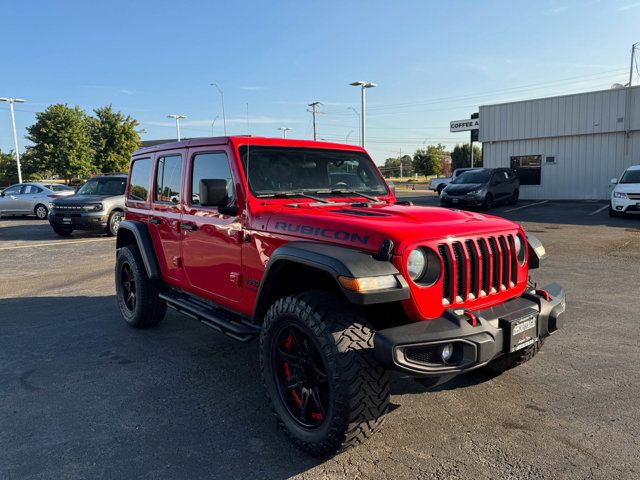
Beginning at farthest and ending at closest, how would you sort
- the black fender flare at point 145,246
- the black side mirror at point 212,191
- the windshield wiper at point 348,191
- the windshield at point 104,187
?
the windshield at point 104,187 → the black fender flare at point 145,246 → the windshield wiper at point 348,191 → the black side mirror at point 212,191

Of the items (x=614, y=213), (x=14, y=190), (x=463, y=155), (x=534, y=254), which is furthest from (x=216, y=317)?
(x=463, y=155)

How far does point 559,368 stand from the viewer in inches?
154

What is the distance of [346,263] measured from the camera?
99.0 inches

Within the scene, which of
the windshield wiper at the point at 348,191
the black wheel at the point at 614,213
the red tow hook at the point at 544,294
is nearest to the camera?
the red tow hook at the point at 544,294

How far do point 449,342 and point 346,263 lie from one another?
677 mm

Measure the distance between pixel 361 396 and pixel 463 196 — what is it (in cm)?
1580

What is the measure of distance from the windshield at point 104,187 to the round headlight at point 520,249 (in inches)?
503

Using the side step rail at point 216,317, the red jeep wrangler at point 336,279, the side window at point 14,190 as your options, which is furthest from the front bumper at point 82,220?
the red jeep wrangler at point 336,279

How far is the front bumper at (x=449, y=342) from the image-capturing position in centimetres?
238

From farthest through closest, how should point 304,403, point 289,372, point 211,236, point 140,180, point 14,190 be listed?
point 14,190 < point 140,180 < point 211,236 < point 289,372 < point 304,403

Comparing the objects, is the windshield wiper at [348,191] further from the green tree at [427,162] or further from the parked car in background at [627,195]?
the green tree at [427,162]

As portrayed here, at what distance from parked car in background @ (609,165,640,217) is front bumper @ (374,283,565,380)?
44.0 feet

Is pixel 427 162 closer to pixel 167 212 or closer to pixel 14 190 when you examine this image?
pixel 14 190

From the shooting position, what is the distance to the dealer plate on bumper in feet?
8.80
